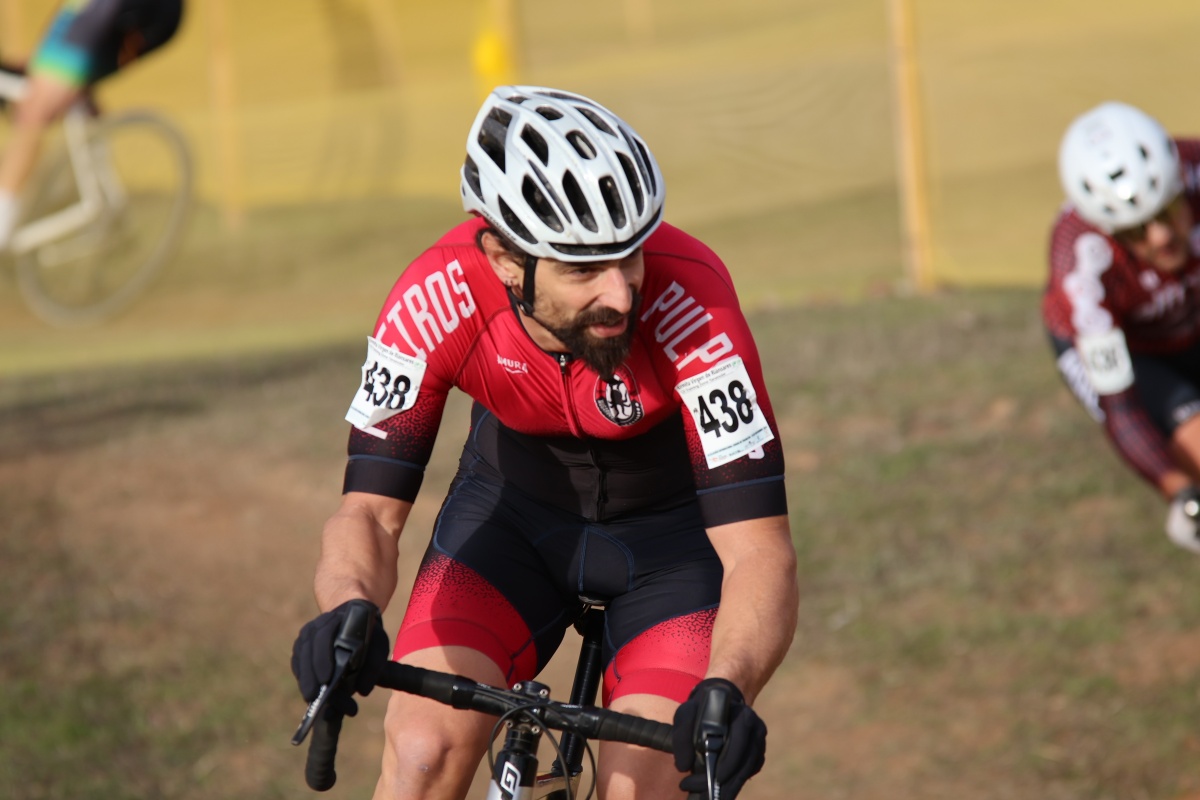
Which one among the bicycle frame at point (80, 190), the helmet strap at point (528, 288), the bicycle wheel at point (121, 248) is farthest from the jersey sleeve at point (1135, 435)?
the bicycle wheel at point (121, 248)

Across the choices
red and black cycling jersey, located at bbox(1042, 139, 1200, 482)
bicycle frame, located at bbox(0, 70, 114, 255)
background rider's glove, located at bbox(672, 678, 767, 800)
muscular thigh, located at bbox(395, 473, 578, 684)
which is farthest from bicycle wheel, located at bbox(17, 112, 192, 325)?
background rider's glove, located at bbox(672, 678, 767, 800)

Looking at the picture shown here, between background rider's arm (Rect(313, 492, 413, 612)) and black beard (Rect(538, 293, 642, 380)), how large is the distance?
60 centimetres

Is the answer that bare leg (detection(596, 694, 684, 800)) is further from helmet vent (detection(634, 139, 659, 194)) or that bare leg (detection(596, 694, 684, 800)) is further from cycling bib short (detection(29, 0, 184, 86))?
cycling bib short (detection(29, 0, 184, 86))

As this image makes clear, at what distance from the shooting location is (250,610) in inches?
296

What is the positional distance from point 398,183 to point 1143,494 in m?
9.29

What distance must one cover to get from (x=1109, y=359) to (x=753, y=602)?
3.55m

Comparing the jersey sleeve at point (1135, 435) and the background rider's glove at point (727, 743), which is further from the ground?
the background rider's glove at point (727, 743)

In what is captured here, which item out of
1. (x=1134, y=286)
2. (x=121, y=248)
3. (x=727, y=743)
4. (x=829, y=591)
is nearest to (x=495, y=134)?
(x=727, y=743)

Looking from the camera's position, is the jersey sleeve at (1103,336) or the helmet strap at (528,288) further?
the jersey sleeve at (1103,336)

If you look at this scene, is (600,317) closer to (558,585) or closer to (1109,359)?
(558,585)

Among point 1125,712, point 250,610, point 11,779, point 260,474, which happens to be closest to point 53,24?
point 260,474

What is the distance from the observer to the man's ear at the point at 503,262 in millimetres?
3357

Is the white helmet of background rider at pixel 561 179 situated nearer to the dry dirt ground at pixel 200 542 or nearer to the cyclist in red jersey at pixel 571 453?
the cyclist in red jersey at pixel 571 453

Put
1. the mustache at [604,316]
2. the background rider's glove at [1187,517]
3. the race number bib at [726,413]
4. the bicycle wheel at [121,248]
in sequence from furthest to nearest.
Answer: the bicycle wheel at [121,248] → the background rider's glove at [1187,517] → the race number bib at [726,413] → the mustache at [604,316]
